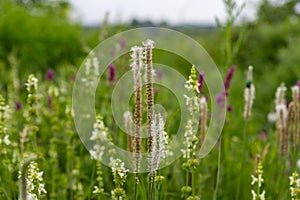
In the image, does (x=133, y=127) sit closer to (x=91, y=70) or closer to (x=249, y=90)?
(x=249, y=90)

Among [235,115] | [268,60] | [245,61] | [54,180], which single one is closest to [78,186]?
[54,180]

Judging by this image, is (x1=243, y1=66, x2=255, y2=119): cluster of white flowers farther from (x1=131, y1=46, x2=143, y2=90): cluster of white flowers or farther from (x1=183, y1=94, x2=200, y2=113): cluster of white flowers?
(x1=131, y1=46, x2=143, y2=90): cluster of white flowers

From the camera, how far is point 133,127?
2.01 metres

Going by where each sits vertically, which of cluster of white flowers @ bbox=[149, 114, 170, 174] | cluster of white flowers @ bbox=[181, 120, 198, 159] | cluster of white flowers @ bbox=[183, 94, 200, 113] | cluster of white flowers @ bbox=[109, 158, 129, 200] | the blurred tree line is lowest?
cluster of white flowers @ bbox=[109, 158, 129, 200]

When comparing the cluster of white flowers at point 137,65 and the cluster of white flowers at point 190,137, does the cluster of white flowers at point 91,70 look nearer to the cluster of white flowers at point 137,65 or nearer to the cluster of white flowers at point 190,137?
the cluster of white flowers at point 190,137

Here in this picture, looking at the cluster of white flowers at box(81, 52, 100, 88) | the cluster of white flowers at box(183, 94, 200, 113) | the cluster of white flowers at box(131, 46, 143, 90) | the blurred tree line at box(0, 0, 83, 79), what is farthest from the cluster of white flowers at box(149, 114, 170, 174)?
the blurred tree line at box(0, 0, 83, 79)

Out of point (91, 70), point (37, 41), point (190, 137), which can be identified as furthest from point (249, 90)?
point (37, 41)

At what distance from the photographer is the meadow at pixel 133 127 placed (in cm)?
169

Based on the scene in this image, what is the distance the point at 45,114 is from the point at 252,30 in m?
8.56

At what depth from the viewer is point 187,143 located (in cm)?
188

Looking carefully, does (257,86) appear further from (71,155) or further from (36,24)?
(71,155)

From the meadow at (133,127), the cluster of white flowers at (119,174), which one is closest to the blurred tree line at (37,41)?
the meadow at (133,127)

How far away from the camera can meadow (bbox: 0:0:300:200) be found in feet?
5.53

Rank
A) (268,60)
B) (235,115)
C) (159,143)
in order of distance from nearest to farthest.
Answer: (159,143) → (235,115) → (268,60)
